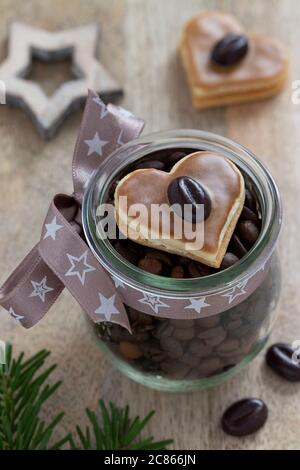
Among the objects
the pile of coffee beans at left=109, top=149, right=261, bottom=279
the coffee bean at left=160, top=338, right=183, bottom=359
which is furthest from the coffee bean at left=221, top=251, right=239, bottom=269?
the coffee bean at left=160, top=338, right=183, bottom=359

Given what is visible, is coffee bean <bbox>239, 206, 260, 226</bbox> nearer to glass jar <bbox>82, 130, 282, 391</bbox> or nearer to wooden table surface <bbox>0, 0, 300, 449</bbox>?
glass jar <bbox>82, 130, 282, 391</bbox>

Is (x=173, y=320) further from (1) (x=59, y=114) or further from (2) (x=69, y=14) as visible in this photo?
(2) (x=69, y=14)

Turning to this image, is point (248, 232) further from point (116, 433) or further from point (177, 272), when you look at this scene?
point (116, 433)

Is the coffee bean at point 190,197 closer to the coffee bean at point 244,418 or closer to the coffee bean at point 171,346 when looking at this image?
the coffee bean at point 171,346

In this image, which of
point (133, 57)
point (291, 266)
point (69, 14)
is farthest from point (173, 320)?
point (69, 14)

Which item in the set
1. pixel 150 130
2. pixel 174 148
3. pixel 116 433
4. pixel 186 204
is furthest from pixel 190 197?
pixel 150 130

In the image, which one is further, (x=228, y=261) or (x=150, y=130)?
(x=150, y=130)
